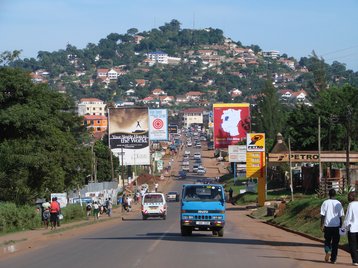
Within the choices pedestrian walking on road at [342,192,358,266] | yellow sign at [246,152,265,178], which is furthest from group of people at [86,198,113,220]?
pedestrian walking on road at [342,192,358,266]

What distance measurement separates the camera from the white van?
4931 cm

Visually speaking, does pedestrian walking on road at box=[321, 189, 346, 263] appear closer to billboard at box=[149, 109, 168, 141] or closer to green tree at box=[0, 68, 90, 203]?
green tree at box=[0, 68, 90, 203]

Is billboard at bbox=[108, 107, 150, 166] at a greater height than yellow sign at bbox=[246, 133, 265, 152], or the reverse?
billboard at bbox=[108, 107, 150, 166]

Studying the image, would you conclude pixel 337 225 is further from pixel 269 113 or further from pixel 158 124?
pixel 269 113

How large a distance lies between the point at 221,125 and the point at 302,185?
4069 cm

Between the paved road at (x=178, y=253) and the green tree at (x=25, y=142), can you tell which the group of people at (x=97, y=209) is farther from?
the paved road at (x=178, y=253)

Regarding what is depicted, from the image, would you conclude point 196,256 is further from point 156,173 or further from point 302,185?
point 156,173

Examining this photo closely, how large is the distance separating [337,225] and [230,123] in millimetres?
90988

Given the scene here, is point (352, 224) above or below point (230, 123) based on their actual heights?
below

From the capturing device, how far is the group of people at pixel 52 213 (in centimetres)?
3622

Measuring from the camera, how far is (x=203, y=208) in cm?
2892

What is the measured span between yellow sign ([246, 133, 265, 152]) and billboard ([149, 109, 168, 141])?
3890 cm

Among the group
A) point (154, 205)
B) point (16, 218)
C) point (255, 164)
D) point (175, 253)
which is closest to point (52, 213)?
point (16, 218)

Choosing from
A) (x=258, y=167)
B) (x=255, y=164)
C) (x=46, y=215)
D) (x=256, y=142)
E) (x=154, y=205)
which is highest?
(x=256, y=142)
